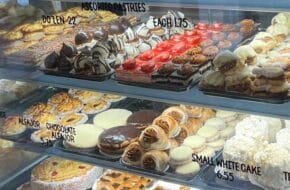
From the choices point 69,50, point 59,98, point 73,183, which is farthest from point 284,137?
point 59,98

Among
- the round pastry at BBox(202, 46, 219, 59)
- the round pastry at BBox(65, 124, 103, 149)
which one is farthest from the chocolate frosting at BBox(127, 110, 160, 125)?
the round pastry at BBox(202, 46, 219, 59)

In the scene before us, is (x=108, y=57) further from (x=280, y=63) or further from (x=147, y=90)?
(x=280, y=63)

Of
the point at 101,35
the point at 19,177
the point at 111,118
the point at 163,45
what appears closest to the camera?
the point at 163,45

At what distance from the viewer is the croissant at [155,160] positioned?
2057 millimetres

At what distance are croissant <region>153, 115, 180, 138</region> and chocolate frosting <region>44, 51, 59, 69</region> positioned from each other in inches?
19.0

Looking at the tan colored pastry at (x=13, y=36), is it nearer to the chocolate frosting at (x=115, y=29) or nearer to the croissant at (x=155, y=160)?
the chocolate frosting at (x=115, y=29)

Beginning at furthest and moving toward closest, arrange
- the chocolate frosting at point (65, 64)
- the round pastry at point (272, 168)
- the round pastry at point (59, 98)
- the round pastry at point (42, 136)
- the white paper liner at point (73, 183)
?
the round pastry at point (59, 98) < the white paper liner at point (73, 183) < the round pastry at point (42, 136) < the chocolate frosting at point (65, 64) < the round pastry at point (272, 168)

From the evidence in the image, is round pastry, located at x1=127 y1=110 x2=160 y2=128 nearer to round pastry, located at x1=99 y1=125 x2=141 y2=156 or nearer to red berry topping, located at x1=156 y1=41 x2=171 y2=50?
round pastry, located at x1=99 y1=125 x2=141 y2=156

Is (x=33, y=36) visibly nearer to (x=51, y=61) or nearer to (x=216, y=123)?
(x=51, y=61)

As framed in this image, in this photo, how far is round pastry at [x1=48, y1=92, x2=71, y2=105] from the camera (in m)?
2.64

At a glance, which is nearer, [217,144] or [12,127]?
[217,144]

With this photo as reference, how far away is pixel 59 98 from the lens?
8.77 ft

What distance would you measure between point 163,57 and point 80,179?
820mm

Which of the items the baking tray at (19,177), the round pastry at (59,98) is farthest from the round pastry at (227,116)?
the baking tray at (19,177)
